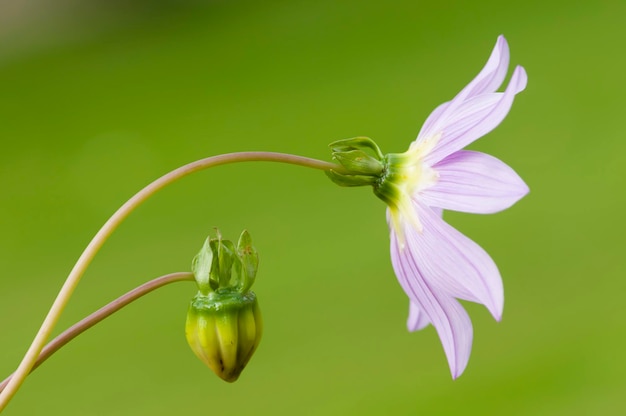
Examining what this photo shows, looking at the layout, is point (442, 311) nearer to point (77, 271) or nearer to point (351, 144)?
point (351, 144)

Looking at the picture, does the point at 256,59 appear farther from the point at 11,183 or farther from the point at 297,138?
the point at 11,183

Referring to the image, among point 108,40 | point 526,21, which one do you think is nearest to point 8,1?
point 108,40

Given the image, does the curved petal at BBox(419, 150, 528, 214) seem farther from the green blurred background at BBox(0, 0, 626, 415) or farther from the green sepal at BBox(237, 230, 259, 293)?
the green blurred background at BBox(0, 0, 626, 415)

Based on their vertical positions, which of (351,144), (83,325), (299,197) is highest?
(299,197)

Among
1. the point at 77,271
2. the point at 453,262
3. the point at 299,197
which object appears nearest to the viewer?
the point at 77,271

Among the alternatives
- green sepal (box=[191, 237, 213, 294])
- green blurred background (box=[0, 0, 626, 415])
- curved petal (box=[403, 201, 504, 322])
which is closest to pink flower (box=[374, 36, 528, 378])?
curved petal (box=[403, 201, 504, 322])

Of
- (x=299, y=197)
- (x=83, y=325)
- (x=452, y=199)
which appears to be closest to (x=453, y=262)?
(x=452, y=199)
